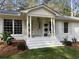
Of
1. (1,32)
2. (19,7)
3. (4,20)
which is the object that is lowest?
(1,32)

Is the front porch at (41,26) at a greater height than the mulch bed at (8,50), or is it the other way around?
the front porch at (41,26)

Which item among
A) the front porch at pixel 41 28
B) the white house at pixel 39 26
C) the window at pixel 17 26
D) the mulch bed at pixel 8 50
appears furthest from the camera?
the window at pixel 17 26

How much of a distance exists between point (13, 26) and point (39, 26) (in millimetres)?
3781

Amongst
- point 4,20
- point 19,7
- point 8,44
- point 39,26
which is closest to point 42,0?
point 19,7

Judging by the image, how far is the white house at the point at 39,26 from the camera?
17.6 meters

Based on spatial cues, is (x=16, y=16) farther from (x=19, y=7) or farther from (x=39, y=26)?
(x=19, y=7)

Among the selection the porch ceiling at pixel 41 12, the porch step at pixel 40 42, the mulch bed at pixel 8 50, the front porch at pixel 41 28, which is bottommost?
the mulch bed at pixel 8 50

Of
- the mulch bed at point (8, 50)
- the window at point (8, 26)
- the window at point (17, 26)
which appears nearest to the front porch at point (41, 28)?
the window at point (17, 26)

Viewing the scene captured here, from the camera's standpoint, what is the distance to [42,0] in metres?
41.2

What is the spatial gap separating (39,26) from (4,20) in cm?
479

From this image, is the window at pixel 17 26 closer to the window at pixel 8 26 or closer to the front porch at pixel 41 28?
the window at pixel 8 26

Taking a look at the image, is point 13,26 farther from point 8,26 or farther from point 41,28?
point 41,28

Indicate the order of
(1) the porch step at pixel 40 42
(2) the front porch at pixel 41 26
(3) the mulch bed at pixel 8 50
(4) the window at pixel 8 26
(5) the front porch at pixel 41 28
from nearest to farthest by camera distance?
(3) the mulch bed at pixel 8 50 < (1) the porch step at pixel 40 42 < (5) the front porch at pixel 41 28 < (4) the window at pixel 8 26 < (2) the front porch at pixel 41 26

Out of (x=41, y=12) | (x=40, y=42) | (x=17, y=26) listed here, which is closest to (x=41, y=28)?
(x=41, y=12)
